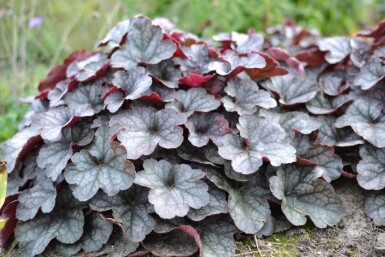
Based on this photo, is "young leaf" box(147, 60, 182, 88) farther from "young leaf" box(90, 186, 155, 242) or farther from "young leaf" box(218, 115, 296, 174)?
"young leaf" box(90, 186, 155, 242)

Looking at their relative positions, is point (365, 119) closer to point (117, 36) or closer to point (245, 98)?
point (245, 98)

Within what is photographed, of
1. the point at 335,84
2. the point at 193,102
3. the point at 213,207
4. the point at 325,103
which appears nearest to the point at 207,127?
the point at 193,102

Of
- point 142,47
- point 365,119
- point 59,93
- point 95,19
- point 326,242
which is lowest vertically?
point 95,19

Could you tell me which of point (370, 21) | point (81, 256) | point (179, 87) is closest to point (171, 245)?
point (81, 256)

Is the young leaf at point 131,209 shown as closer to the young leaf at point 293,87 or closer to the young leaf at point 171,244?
the young leaf at point 171,244

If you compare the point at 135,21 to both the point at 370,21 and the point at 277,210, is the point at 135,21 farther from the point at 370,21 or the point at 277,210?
the point at 370,21

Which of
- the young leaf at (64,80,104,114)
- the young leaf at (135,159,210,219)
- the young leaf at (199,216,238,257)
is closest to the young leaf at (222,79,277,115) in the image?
the young leaf at (135,159,210,219)

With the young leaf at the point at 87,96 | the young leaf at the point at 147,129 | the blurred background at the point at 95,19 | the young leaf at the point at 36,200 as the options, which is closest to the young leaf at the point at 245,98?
the young leaf at the point at 147,129

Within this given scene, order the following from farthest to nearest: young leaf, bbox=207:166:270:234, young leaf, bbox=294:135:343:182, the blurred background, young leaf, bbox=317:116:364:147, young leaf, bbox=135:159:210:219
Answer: the blurred background → young leaf, bbox=317:116:364:147 → young leaf, bbox=294:135:343:182 → young leaf, bbox=207:166:270:234 → young leaf, bbox=135:159:210:219
